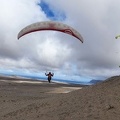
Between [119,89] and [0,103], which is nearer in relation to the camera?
[119,89]

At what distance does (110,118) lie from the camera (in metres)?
14.0

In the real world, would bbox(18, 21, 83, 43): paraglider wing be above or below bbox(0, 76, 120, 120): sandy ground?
above

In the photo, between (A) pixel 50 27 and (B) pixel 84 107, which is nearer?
(B) pixel 84 107

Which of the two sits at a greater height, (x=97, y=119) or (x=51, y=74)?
(x=51, y=74)

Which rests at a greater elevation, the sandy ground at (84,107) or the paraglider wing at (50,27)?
the paraglider wing at (50,27)

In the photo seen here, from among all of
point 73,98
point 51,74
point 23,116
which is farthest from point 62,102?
point 51,74

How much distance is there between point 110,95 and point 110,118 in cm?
315

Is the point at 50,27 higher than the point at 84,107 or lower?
higher

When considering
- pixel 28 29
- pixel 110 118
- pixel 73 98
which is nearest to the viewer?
pixel 110 118

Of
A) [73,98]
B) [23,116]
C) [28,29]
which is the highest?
[28,29]

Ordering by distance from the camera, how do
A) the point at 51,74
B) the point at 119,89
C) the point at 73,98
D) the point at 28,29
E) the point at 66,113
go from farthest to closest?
the point at 51,74, the point at 28,29, the point at 73,98, the point at 119,89, the point at 66,113

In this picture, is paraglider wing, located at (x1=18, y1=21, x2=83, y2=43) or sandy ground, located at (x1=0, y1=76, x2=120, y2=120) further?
paraglider wing, located at (x1=18, y1=21, x2=83, y2=43)

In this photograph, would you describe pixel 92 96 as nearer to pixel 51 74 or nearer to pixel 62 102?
pixel 62 102

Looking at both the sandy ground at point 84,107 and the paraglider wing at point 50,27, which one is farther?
the paraglider wing at point 50,27
